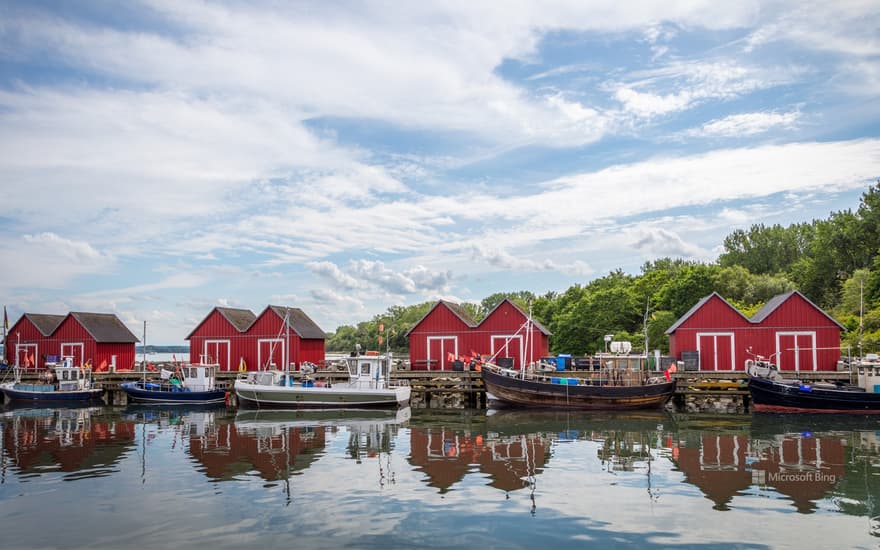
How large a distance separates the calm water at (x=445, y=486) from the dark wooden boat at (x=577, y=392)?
22.4 feet

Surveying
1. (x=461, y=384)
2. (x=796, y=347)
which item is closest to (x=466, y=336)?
(x=461, y=384)

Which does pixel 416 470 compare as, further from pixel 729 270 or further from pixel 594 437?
pixel 729 270

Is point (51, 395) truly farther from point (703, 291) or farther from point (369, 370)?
point (703, 291)

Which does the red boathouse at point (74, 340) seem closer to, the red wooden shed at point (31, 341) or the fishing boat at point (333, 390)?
the red wooden shed at point (31, 341)

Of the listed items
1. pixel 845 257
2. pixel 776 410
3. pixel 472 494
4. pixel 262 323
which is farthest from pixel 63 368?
pixel 845 257

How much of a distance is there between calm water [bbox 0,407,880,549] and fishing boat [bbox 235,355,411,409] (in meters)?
8.25

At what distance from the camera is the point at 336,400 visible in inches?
1495

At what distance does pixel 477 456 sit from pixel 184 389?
2704 centimetres

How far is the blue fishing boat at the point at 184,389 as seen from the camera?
41.2 meters

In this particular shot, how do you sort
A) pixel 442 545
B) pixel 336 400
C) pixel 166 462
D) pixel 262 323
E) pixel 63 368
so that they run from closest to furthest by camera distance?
1. pixel 442 545
2. pixel 166 462
3. pixel 336 400
4. pixel 63 368
5. pixel 262 323

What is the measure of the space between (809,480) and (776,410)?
713 inches

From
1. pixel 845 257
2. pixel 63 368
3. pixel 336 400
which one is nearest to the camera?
pixel 336 400

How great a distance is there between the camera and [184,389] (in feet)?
139

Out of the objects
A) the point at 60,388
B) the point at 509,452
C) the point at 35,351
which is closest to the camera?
the point at 509,452
